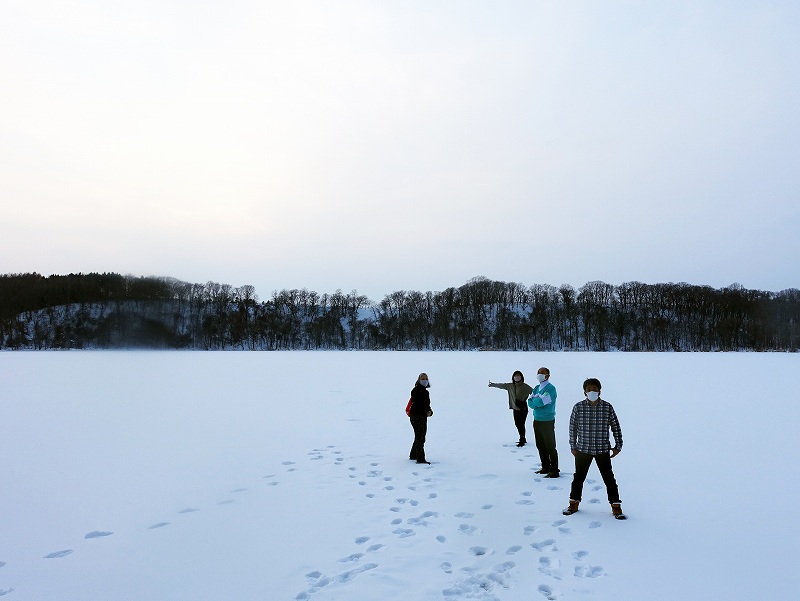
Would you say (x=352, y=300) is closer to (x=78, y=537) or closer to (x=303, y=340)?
(x=303, y=340)

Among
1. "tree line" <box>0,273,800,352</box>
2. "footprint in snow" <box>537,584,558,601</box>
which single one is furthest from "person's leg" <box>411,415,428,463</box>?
"tree line" <box>0,273,800,352</box>

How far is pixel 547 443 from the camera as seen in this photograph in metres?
7.82

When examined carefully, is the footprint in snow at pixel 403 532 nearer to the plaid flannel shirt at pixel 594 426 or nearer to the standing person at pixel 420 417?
the plaid flannel shirt at pixel 594 426

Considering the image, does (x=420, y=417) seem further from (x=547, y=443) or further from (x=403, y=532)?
(x=403, y=532)

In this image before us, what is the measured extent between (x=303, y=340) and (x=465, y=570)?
103 meters

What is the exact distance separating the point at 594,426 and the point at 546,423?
2066 millimetres

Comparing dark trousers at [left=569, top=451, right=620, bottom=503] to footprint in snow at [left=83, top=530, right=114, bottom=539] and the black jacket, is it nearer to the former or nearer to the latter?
the black jacket

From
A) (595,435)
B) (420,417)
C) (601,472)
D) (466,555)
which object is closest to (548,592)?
(466,555)

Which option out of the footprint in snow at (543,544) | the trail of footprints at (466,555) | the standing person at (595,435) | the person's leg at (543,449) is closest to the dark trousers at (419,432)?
the trail of footprints at (466,555)

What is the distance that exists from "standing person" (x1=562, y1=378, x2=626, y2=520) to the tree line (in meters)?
84.9

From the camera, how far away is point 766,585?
169 inches

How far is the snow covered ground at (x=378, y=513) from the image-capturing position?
4438mm

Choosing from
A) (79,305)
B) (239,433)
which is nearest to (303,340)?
(79,305)

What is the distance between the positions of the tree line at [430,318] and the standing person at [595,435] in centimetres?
8489
